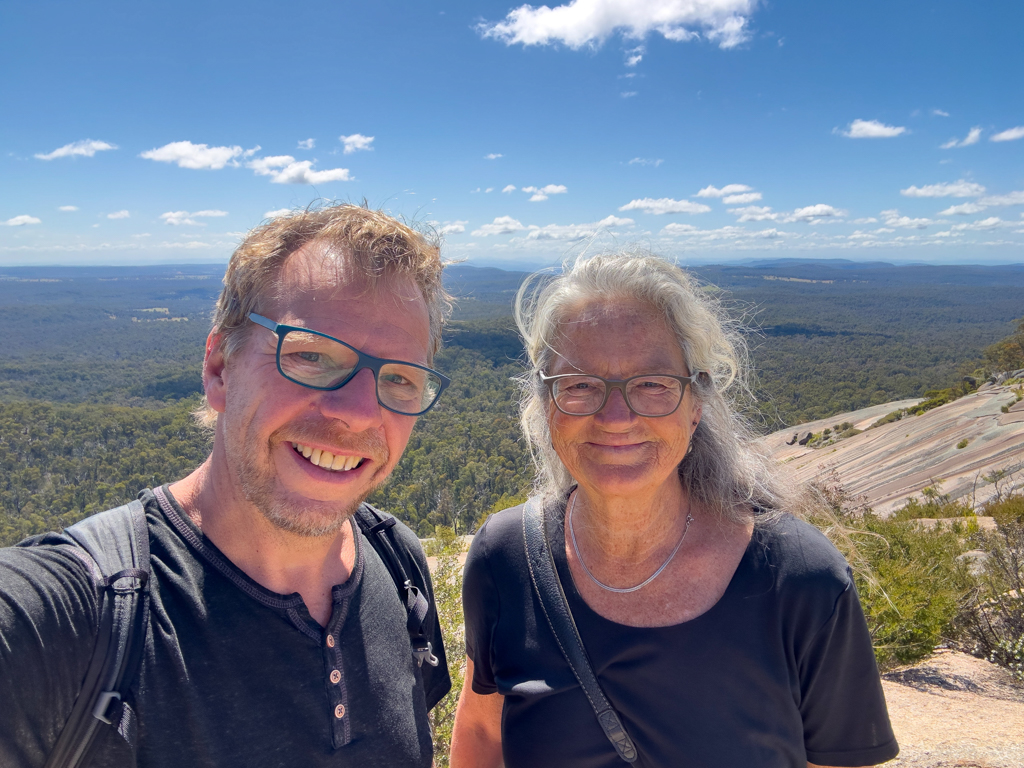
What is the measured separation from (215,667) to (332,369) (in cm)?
96

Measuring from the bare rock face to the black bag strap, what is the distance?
19383mm

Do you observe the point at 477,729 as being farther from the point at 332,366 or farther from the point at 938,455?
the point at 938,455

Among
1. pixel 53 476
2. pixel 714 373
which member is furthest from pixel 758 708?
pixel 53 476

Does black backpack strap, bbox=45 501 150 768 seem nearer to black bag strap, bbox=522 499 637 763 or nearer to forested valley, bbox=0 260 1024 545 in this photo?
forested valley, bbox=0 260 1024 545

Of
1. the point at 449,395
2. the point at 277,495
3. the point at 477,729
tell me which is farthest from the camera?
the point at 449,395

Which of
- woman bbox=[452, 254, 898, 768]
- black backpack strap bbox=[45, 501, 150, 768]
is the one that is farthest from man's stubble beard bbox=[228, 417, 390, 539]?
woman bbox=[452, 254, 898, 768]

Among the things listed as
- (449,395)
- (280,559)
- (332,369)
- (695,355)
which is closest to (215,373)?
(332,369)

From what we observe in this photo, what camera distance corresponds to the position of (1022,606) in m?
6.90

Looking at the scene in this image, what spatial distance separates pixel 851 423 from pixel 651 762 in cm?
5829

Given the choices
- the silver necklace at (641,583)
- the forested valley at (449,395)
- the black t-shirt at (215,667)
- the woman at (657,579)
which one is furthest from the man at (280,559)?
the silver necklace at (641,583)

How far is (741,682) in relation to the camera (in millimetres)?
1878

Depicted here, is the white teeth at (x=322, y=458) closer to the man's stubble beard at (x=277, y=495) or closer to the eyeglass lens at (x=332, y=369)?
the man's stubble beard at (x=277, y=495)

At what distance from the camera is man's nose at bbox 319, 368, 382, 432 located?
1881 millimetres

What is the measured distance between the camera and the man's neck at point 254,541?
1.85m
